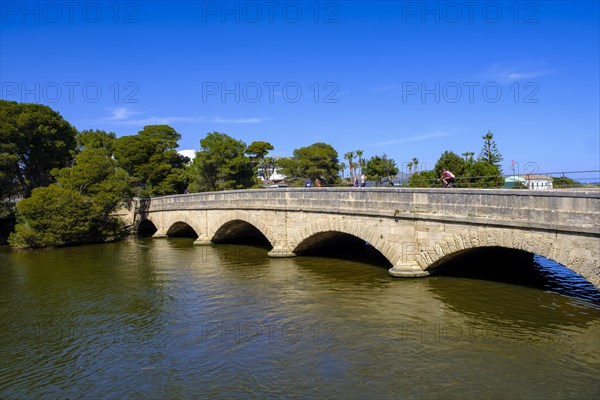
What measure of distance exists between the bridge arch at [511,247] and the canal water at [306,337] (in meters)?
0.96

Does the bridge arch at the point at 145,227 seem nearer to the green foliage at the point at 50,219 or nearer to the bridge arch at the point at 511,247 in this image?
the green foliage at the point at 50,219

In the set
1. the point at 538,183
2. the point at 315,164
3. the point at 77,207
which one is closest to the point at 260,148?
the point at 315,164

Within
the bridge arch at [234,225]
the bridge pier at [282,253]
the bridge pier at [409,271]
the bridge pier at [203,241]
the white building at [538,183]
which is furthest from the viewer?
the bridge pier at [203,241]

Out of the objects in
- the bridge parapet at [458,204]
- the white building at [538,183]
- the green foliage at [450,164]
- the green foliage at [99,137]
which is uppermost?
the green foliage at [99,137]

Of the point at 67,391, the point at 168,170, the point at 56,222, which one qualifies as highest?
the point at 168,170

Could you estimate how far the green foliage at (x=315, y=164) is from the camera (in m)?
65.7

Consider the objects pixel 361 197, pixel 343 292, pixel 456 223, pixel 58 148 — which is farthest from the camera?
pixel 58 148

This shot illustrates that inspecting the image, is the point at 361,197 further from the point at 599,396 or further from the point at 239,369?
the point at 599,396

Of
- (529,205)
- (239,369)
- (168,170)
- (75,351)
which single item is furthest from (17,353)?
(168,170)

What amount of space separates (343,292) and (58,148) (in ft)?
125

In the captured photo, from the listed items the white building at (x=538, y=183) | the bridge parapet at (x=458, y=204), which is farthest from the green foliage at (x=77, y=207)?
the white building at (x=538, y=183)

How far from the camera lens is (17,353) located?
12461mm

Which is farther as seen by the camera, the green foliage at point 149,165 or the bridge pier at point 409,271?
the green foliage at point 149,165

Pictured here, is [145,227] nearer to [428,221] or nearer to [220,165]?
[220,165]
